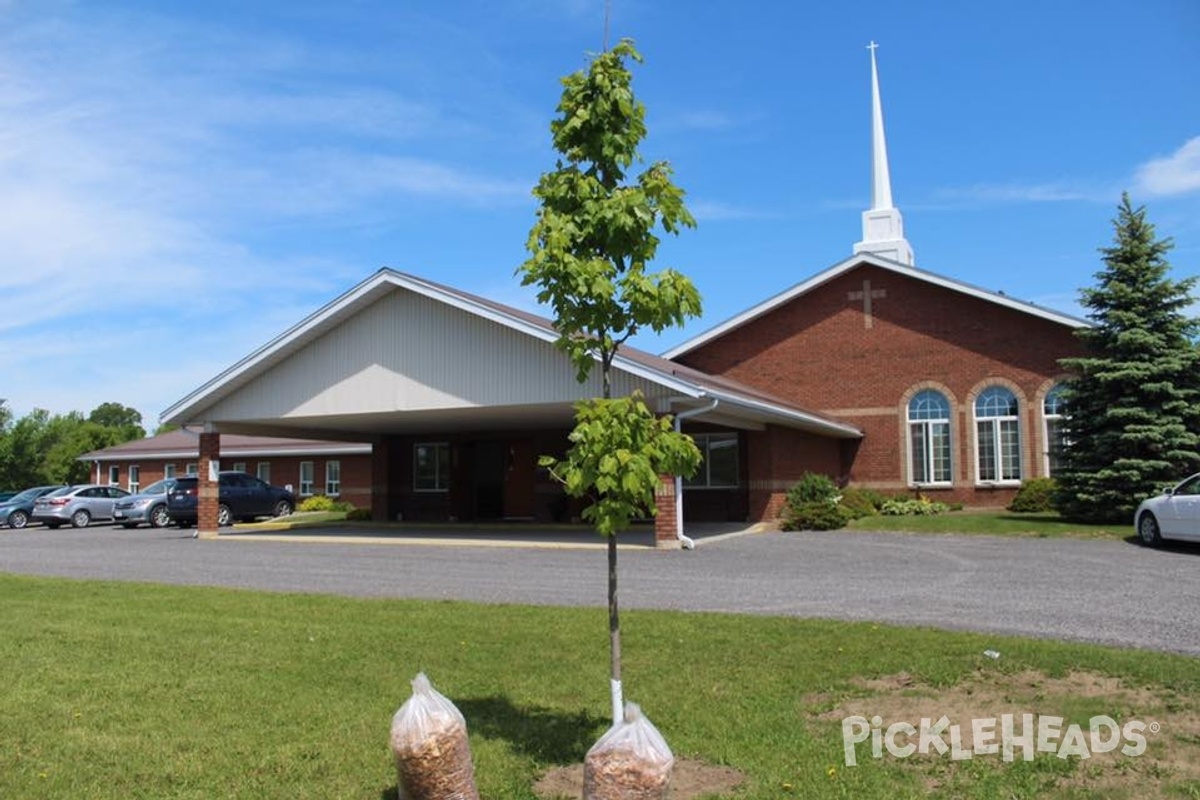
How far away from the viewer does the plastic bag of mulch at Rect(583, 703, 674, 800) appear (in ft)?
14.5

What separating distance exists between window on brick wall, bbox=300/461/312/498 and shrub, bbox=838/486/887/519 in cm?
2073

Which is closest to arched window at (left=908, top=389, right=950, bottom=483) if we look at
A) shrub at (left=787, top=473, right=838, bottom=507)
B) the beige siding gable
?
shrub at (left=787, top=473, right=838, bottom=507)

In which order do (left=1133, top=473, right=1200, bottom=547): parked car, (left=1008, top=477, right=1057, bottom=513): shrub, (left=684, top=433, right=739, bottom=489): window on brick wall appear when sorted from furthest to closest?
(left=684, top=433, right=739, bottom=489): window on brick wall, (left=1008, top=477, right=1057, bottom=513): shrub, (left=1133, top=473, right=1200, bottom=547): parked car

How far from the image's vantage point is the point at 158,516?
3148cm

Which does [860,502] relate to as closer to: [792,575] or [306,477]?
[792,575]

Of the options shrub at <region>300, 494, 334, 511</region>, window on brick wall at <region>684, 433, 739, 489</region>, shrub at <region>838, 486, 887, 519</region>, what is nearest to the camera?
shrub at <region>838, 486, 887, 519</region>

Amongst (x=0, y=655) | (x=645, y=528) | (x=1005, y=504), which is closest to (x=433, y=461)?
(x=645, y=528)

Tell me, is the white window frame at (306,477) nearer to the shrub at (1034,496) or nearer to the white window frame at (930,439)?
the white window frame at (930,439)

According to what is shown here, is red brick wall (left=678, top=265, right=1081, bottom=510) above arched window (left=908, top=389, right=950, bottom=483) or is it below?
above

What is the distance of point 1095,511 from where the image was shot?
21.5m

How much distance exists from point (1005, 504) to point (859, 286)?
7.13 metres

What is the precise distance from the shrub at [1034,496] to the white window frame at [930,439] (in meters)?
2.69

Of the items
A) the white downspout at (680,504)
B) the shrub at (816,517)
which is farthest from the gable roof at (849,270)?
the white downspout at (680,504)

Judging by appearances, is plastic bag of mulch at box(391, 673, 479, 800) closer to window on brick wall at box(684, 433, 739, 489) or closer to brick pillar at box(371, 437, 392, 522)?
window on brick wall at box(684, 433, 739, 489)
